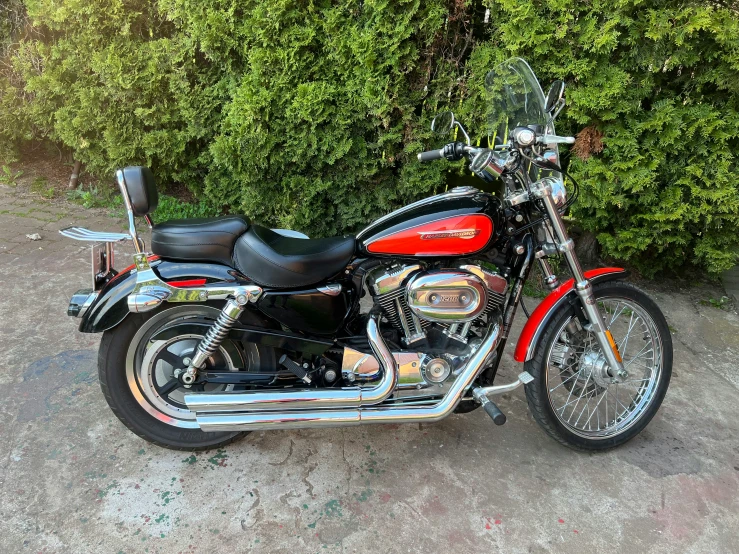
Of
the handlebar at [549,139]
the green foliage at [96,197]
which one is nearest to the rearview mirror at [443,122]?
the handlebar at [549,139]

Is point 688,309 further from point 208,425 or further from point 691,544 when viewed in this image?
point 208,425

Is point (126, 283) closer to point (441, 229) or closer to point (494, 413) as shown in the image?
point (441, 229)

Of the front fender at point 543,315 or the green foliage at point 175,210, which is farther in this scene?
the green foliage at point 175,210

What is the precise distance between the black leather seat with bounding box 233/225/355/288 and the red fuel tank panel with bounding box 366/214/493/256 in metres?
0.15

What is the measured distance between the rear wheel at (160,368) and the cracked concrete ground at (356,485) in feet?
0.37

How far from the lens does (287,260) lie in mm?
2145

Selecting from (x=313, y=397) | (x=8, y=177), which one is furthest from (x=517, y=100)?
(x=8, y=177)

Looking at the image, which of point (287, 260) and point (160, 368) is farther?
point (160, 368)

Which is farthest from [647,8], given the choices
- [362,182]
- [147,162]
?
[147,162]

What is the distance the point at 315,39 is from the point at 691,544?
3.71 metres

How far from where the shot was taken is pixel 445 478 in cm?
237

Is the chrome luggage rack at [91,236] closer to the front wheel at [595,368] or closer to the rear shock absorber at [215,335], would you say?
the rear shock absorber at [215,335]

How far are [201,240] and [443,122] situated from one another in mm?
1224

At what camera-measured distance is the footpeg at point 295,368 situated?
2.31 metres
